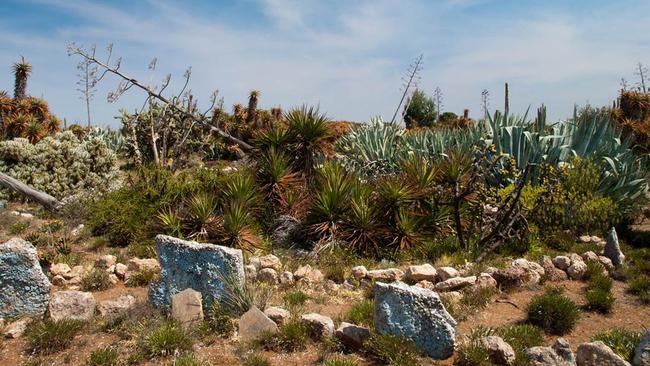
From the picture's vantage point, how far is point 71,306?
6363 mm

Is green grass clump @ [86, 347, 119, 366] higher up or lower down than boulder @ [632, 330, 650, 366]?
lower down

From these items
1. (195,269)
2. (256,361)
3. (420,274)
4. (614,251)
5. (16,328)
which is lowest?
(16,328)

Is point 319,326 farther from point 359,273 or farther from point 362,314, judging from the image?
point 359,273

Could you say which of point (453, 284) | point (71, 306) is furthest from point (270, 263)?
point (71, 306)

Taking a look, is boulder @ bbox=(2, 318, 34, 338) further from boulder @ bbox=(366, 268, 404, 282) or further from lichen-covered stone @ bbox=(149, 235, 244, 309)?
boulder @ bbox=(366, 268, 404, 282)

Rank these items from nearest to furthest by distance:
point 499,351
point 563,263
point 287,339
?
point 499,351 → point 287,339 → point 563,263

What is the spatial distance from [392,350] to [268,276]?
8.96 feet

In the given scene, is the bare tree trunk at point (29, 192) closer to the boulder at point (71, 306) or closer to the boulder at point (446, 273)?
the boulder at point (71, 306)

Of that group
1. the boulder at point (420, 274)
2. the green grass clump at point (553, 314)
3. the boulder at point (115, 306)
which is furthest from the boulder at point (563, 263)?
the boulder at point (115, 306)

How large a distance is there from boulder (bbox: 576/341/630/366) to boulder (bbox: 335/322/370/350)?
1.87 meters

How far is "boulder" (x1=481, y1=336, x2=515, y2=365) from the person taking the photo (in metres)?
5.21

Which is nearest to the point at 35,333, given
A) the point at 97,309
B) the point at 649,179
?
the point at 97,309

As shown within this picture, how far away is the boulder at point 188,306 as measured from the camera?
6133 millimetres

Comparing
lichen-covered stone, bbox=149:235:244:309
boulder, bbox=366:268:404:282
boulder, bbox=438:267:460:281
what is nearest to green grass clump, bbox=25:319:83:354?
lichen-covered stone, bbox=149:235:244:309
